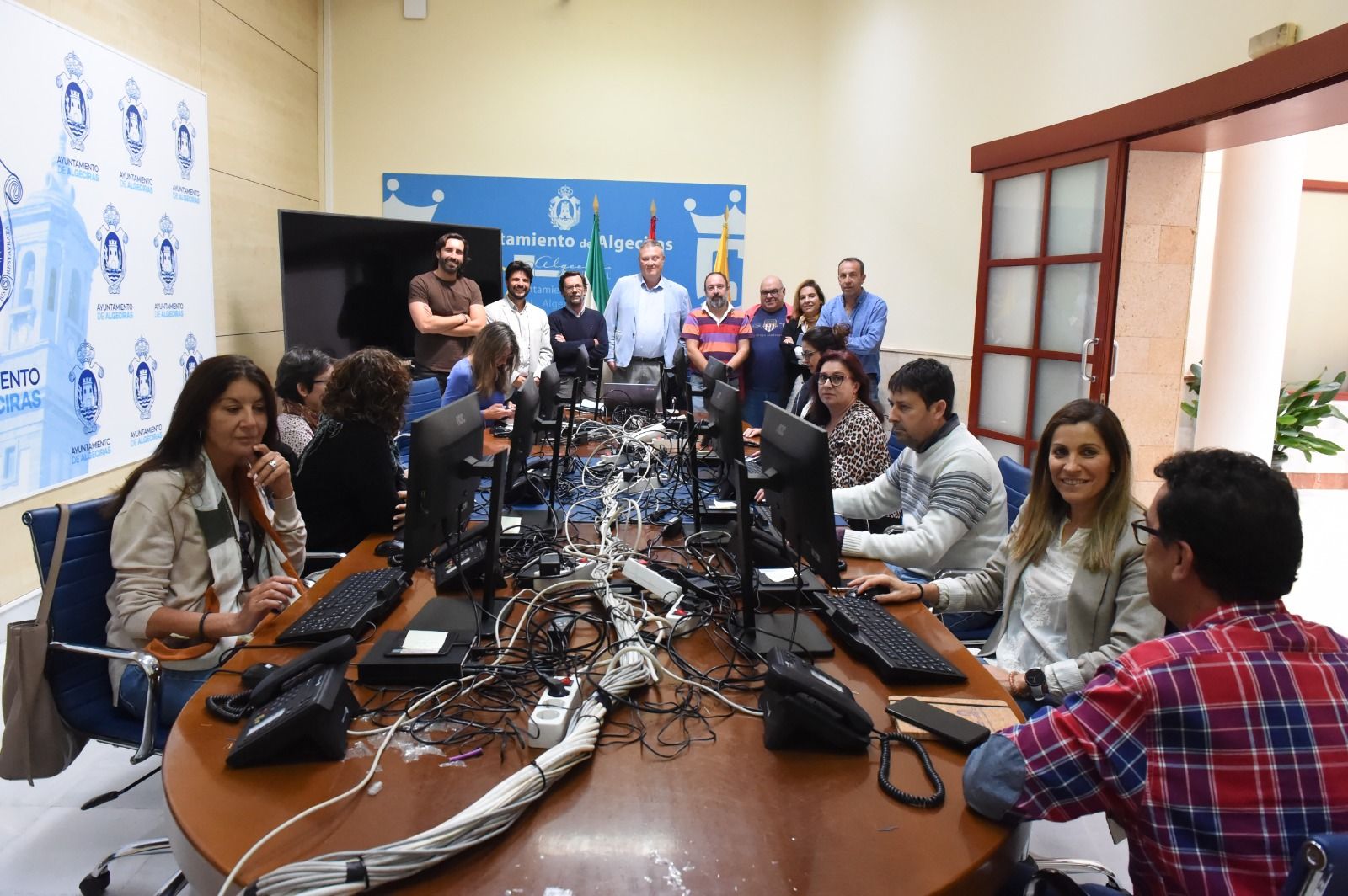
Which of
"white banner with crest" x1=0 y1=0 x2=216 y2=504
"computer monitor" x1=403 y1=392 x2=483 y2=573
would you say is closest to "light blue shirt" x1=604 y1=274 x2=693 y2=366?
"white banner with crest" x1=0 y1=0 x2=216 y2=504

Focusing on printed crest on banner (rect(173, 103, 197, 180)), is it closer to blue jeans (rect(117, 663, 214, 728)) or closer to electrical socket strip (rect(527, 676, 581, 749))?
blue jeans (rect(117, 663, 214, 728))

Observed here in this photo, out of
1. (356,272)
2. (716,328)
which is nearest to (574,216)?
(716,328)

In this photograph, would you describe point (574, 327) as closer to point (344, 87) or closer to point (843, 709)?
point (344, 87)

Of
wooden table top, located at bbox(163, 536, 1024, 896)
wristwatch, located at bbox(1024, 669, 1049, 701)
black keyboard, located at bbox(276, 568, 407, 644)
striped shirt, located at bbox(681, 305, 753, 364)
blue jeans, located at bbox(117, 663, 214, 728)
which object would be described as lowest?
blue jeans, located at bbox(117, 663, 214, 728)

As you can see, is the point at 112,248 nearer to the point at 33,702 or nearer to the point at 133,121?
the point at 133,121

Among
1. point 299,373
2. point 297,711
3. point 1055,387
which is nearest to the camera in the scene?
point 297,711

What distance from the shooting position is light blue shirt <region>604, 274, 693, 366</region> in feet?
22.0

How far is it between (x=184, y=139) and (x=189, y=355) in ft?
3.85

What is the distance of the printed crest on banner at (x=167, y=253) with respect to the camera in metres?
4.54

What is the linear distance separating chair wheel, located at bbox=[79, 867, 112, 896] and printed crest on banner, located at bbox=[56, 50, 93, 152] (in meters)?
3.18

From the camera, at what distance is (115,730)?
1.93 meters

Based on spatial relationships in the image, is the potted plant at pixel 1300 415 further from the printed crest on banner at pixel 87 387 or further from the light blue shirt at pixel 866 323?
the printed crest on banner at pixel 87 387

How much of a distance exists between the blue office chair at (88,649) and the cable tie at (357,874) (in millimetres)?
1072

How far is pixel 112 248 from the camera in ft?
13.4
